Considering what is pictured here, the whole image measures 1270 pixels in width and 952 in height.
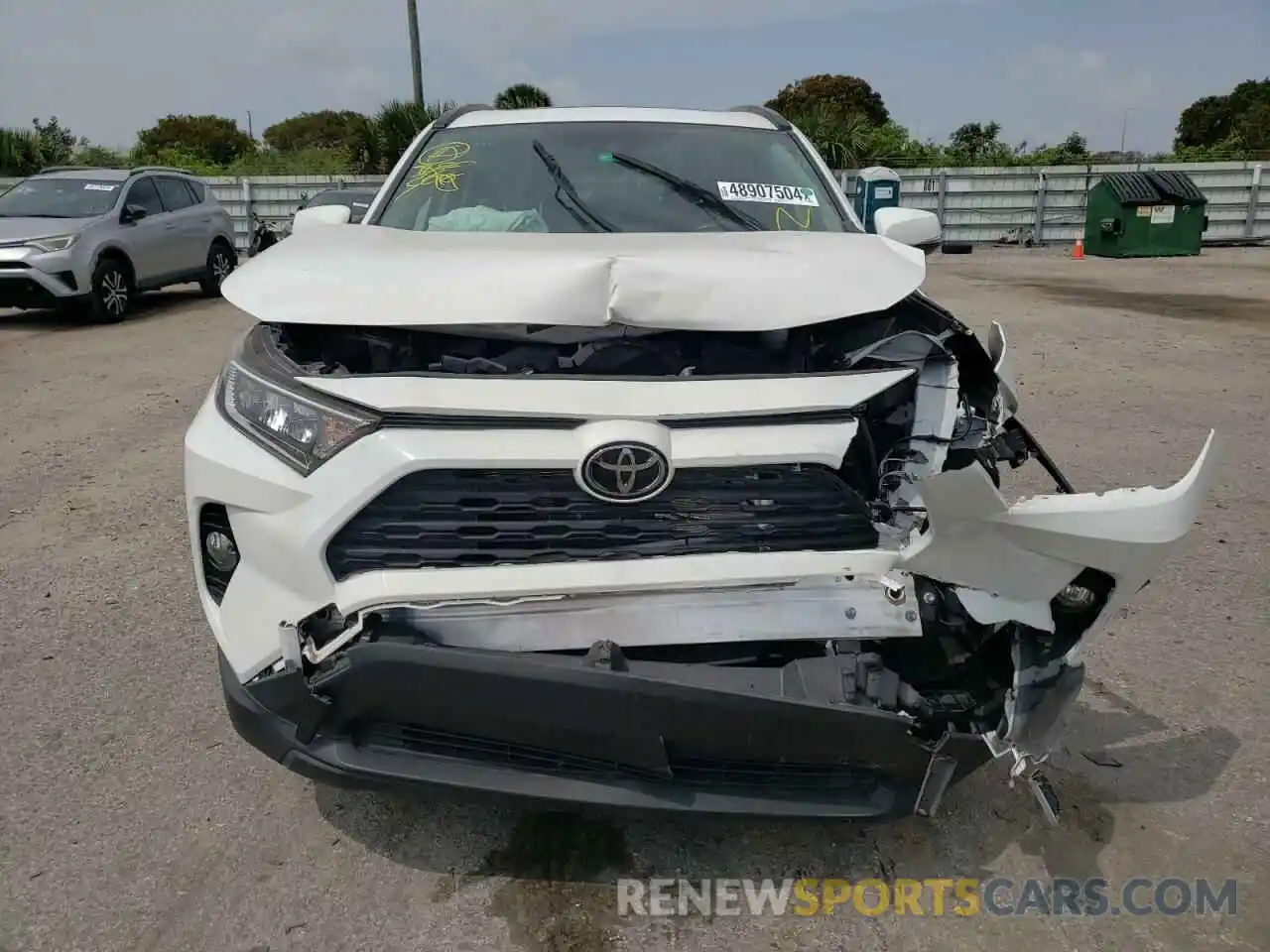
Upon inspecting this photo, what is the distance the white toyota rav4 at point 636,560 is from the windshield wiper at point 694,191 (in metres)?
1.12

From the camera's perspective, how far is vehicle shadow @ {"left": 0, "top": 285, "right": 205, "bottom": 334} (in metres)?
11.3

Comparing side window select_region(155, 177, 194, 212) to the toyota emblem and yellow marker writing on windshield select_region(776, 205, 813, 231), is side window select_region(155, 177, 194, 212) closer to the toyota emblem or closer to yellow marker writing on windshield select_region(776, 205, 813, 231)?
yellow marker writing on windshield select_region(776, 205, 813, 231)

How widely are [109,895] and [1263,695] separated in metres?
3.42

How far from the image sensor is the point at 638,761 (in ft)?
6.66

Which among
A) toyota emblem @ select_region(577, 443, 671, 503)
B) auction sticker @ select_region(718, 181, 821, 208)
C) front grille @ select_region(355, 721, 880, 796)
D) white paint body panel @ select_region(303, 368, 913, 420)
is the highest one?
auction sticker @ select_region(718, 181, 821, 208)

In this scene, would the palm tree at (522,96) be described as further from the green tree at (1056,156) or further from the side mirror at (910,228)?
the side mirror at (910,228)

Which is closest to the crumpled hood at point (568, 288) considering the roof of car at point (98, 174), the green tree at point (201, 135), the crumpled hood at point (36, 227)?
the crumpled hood at point (36, 227)

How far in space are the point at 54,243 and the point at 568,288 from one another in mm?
10445

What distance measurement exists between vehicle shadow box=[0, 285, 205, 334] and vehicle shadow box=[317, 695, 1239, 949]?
10410 mm

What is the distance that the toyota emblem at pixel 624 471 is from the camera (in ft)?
6.75

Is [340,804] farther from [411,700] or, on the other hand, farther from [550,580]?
[550,580]

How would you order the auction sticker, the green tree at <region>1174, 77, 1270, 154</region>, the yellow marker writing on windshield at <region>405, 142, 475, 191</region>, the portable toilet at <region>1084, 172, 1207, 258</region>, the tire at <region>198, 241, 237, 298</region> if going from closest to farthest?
the auction sticker < the yellow marker writing on windshield at <region>405, 142, 475, 191</region> < the tire at <region>198, 241, 237, 298</region> < the portable toilet at <region>1084, 172, 1207, 258</region> < the green tree at <region>1174, 77, 1270, 154</region>

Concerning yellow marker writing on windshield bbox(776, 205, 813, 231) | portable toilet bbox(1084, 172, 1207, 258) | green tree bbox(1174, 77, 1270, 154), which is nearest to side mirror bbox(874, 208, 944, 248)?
yellow marker writing on windshield bbox(776, 205, 813, 231)

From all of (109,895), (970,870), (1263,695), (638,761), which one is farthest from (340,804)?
(1263,695)
